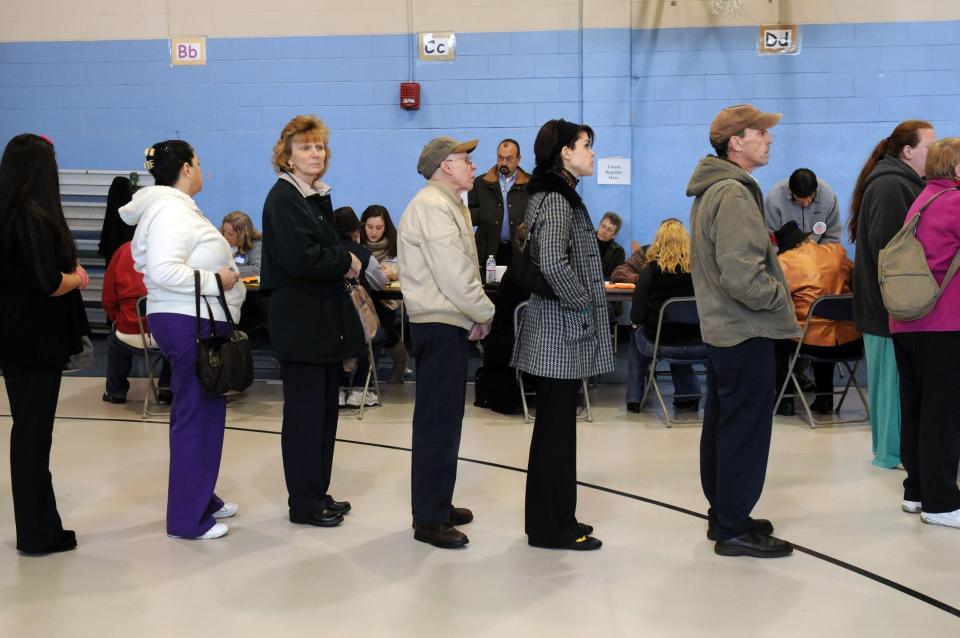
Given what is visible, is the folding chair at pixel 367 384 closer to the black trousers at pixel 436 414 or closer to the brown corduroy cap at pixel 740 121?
the black trousers at pixel 436 414

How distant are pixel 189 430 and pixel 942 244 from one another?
2.93 metres

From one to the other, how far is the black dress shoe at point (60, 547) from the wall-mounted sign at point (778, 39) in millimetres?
6701

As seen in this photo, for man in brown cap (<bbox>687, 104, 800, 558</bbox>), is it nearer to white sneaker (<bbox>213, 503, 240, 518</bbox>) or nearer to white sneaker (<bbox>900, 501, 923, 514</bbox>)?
white sneaker (<bbox>900, 501, 923, 514</bbox>)

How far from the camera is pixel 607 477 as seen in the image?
185 inches

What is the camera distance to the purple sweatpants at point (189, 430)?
3750 mm

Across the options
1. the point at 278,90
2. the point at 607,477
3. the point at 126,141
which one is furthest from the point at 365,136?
the point at 607,477

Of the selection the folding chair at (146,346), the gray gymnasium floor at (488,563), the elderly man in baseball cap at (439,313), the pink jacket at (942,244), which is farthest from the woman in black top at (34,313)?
the pink jacket at (942,244)

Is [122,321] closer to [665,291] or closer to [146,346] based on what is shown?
[146,346]

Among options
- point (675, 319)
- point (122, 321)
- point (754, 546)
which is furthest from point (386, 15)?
point (754, 546)

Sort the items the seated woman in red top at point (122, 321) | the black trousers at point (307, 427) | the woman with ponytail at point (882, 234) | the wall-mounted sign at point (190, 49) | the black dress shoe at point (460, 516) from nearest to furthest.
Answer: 1. the black trousers at point (307, 427)
2. the black dress shoe at point (460, 516)
3. the woman with ponytail at point (882, 234)
4. the seated woman in red top at point (122, 321)
5. the wall-mounted sign at point (190, 49)

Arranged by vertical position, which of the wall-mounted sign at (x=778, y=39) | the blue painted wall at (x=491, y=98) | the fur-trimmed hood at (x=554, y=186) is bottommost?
the fur-trimmed hood at (x=554, y=186)

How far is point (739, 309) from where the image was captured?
11.5 ft

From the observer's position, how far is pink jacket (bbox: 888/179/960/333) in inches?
150

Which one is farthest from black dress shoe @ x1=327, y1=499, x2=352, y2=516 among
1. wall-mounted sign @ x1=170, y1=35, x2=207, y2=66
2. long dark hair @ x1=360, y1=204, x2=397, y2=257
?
wall-mounted sign @ x1=170, y1=35, x2=207, y2=66
